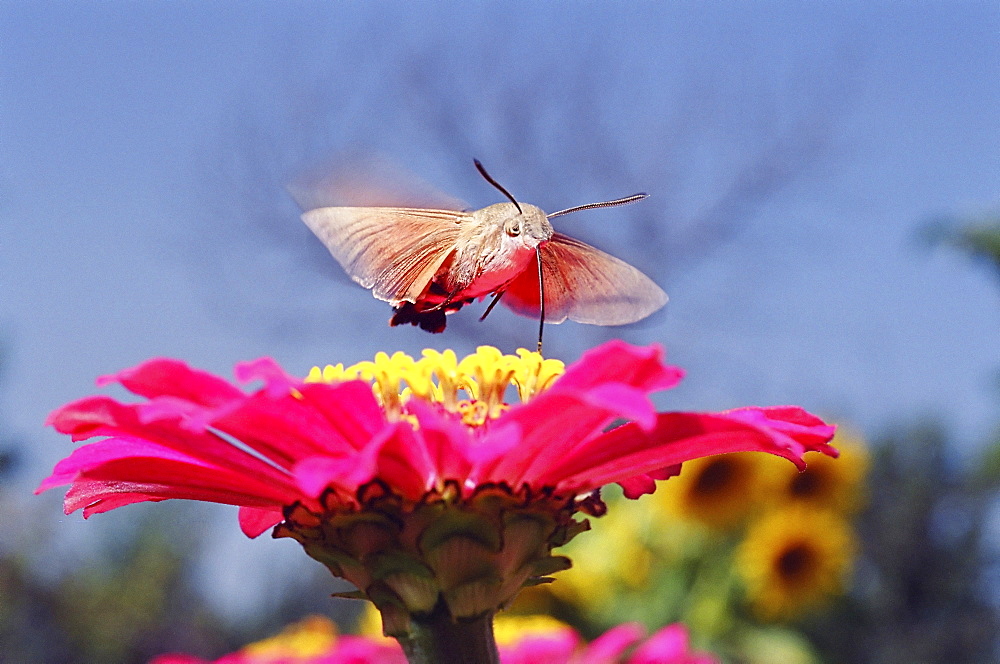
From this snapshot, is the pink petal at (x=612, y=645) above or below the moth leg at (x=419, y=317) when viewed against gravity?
below

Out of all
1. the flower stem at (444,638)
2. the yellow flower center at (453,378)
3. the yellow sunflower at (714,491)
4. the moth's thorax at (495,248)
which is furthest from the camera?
the yellow sunflower at (714,491)

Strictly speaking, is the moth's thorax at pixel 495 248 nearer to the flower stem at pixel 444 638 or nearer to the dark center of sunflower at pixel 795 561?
Answer: the flower stem at pixel 444 638

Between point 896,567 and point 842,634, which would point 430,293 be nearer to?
point 842,634

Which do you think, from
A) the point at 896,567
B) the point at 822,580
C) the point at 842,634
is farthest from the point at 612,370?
the point at 896,567

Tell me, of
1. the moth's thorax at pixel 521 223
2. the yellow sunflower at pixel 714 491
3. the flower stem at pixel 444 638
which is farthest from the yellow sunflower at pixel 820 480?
the flower stem at pixel 444 638

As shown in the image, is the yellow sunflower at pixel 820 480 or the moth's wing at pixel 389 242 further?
the yellow sunflower at pixel 820 480

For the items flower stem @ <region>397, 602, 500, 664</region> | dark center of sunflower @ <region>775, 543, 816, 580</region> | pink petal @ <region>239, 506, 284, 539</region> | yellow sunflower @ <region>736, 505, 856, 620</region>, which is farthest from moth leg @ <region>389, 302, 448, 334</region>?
dark center of sunflower @ <region>775, 543, 816, 580</region>

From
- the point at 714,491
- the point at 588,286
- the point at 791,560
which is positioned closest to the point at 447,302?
the point at 588,286
